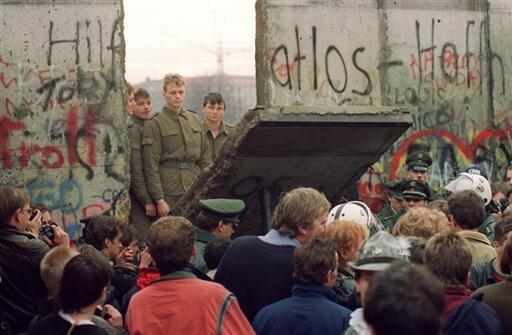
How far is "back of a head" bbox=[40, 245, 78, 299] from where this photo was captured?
5.95 m

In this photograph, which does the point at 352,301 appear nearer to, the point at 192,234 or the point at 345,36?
the point at 192,234

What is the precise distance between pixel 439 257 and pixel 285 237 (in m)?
1.36

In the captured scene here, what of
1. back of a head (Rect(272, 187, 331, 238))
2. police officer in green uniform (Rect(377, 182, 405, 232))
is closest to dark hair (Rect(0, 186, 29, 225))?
back of a head (Rect(272, 187, 331, 238))

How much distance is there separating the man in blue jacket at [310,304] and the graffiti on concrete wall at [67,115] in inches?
240

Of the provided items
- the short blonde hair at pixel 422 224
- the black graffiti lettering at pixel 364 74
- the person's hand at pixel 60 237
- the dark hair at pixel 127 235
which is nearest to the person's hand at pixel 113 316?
the person's hand at pixel 60 237

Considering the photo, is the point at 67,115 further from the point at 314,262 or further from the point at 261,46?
the point at 314,262

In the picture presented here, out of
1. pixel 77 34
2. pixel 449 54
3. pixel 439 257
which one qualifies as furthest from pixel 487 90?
pixel 439 257

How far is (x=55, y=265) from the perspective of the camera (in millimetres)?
6000

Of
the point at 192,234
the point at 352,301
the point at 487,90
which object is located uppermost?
the point at 487,90

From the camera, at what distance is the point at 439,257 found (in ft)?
17.7

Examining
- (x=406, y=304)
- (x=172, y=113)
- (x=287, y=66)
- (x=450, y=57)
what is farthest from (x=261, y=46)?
(x=406, y=304)

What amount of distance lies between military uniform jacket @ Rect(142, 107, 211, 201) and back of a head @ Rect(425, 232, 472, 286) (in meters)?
6.56

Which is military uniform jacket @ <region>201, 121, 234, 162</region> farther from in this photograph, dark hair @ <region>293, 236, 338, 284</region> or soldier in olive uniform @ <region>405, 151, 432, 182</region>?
dark hair @ <region>293, 236, 338, 284</region>

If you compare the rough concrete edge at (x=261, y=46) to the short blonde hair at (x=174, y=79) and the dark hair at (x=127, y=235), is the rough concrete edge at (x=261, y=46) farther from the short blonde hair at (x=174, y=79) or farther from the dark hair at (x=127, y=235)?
the dark hair at (x=127, y=235)
